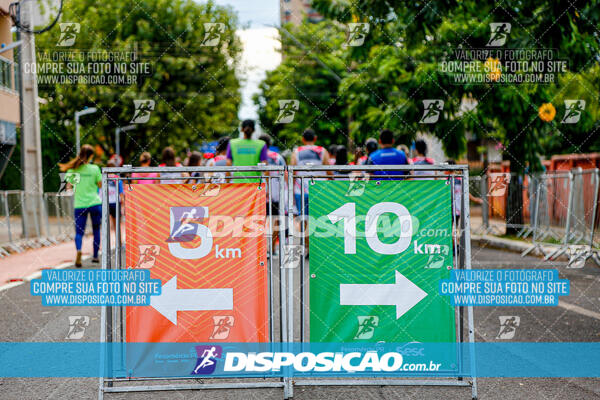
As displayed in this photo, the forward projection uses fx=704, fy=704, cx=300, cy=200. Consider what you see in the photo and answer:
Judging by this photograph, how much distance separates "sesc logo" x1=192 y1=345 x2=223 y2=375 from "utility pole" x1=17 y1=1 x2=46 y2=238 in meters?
13.1

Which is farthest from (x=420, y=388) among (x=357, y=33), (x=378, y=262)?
(x=357, y=33)

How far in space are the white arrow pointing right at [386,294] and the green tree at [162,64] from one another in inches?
1204

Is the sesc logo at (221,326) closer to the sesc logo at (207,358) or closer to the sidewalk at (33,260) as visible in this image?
the sesc logo at (207,358)

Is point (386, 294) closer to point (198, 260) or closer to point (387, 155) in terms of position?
point (198, 260)

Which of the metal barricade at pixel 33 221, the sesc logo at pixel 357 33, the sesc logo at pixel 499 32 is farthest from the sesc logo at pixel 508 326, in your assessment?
the metal barricade at pixel 33 221

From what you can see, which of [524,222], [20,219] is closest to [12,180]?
[20,219]

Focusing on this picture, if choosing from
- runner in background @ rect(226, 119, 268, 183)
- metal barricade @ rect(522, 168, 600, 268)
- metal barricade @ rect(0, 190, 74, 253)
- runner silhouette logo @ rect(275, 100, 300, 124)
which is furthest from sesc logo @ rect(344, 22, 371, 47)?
metal barricade @ rect(0, 190, 74, 253)

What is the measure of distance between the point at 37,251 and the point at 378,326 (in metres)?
12.2

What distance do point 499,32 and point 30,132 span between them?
11429mm

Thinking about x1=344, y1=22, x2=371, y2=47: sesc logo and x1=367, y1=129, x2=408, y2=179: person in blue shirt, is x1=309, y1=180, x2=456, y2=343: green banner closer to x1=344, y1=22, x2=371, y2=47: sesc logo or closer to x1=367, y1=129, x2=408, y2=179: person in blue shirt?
x1=367, y1=129, x2=408, y2=179: person in blue shirt

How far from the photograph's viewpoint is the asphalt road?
4.61 metres

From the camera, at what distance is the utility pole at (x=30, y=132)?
16.7 metres

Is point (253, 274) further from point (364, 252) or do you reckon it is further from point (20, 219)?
point (20, 219)

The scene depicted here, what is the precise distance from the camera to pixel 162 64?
1412 inches
